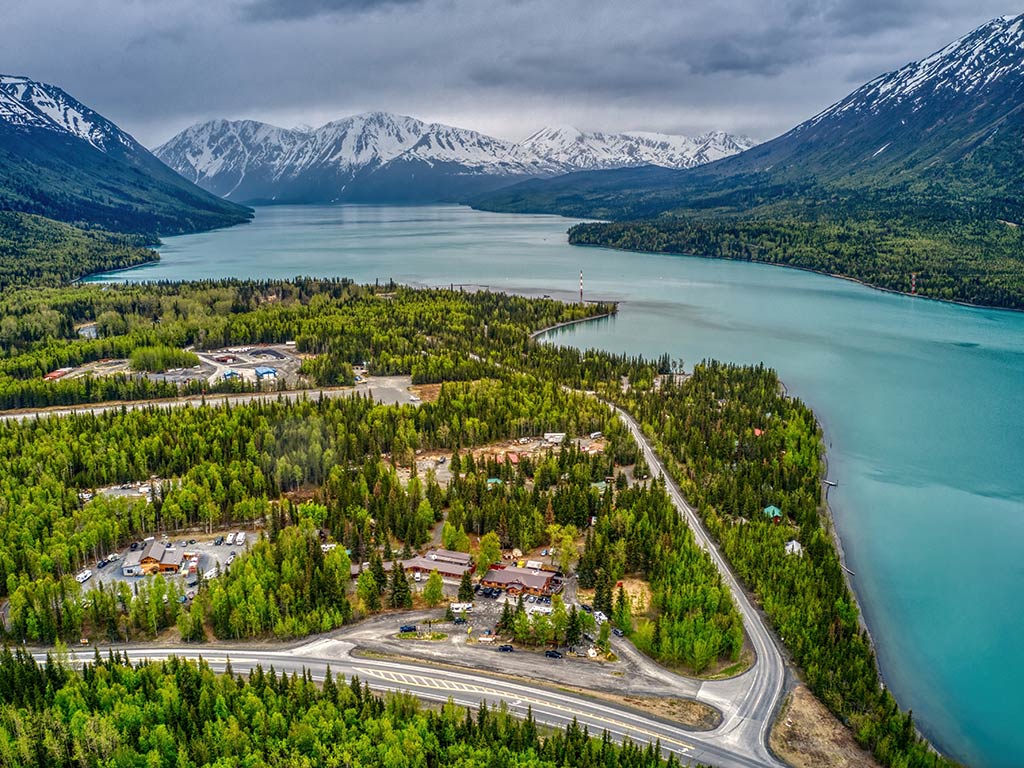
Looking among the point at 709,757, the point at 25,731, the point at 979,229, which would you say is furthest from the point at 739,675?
the point at 979,229

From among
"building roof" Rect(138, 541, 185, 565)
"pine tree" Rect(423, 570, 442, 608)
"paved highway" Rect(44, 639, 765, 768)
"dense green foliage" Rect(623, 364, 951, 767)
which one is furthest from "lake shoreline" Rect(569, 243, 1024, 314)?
"building roof" Rect(138, 541, 185, 565)

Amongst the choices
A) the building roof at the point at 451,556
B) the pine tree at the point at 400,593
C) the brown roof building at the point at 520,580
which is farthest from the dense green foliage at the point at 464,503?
the brown roof building at the point at 520,580

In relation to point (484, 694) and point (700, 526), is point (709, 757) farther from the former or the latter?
point (700, 526)

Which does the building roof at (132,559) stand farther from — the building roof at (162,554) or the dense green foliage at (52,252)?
the dense green foliage at (52,252)

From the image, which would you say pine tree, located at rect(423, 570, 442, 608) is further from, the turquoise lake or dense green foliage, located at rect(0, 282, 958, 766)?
the turquoise lake

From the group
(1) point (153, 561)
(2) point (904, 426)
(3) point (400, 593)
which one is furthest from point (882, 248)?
(1) point (153, 561)

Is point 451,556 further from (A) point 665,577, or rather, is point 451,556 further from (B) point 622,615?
(A) point 665,577
